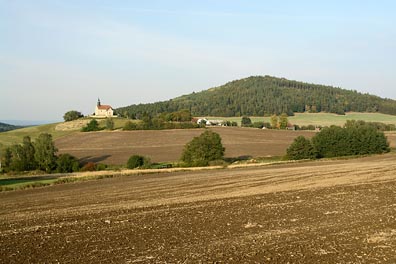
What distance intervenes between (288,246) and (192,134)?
3464 inches

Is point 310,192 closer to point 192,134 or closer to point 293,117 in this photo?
point 192,134

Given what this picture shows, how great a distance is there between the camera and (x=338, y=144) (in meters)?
70.8

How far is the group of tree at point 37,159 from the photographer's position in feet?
212

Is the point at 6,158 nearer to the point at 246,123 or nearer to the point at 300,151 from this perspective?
the point at 300,151

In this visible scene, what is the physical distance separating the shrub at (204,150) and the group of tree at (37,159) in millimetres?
17112

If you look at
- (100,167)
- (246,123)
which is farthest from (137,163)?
(246,123)

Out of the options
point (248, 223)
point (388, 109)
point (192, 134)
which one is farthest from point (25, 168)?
point (388, 109)

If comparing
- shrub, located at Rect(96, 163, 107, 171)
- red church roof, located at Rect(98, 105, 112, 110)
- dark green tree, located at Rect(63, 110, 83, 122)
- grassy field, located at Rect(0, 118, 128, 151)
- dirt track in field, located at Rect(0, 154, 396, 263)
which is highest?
red church roof, located at Rect(98, 105, 112, 110)

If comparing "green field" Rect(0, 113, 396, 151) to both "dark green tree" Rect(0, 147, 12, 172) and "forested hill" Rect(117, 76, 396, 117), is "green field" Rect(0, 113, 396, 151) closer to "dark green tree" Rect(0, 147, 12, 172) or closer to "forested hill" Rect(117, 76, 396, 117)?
"forested hill" Rect(117, 76, 396, 117)

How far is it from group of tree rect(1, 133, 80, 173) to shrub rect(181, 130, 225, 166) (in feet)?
56.1

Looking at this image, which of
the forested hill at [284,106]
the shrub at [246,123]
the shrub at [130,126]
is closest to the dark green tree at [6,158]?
the shrub at [130,126]

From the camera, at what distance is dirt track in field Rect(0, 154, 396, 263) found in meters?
13.1

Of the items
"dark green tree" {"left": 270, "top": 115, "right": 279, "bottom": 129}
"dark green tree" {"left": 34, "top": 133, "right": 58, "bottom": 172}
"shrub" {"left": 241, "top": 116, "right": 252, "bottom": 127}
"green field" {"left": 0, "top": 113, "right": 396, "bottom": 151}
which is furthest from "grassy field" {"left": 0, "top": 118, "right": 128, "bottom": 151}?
"dark green tree" {"left": 34, "top": 133, "right": 58, "bottom": 172}

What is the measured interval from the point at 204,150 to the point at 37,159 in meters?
25.7
